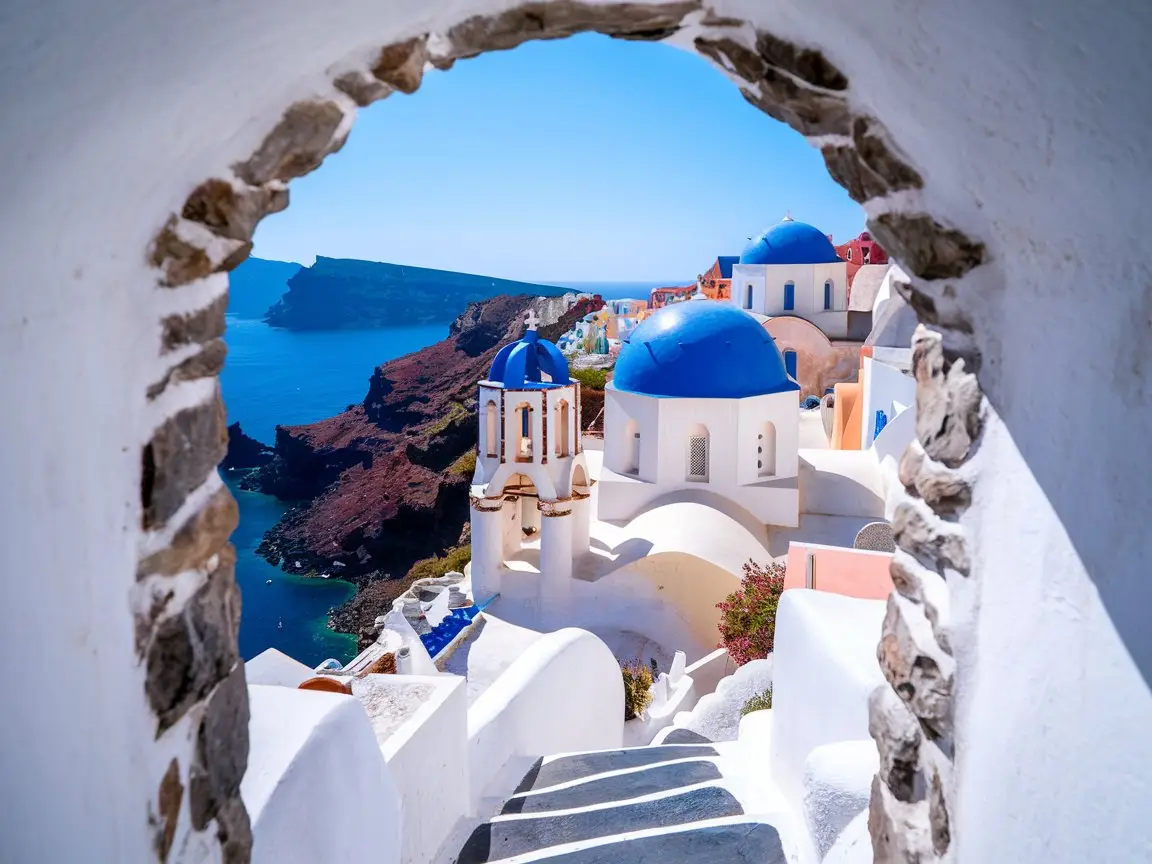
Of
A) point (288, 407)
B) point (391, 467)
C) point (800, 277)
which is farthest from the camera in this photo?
point (288, 407)

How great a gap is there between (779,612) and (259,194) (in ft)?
9.76

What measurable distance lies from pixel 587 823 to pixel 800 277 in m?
18.1

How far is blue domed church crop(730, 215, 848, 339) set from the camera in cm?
1983

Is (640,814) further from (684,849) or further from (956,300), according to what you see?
(956,300)

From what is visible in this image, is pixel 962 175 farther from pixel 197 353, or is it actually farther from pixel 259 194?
pixel 197 353

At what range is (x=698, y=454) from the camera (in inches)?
444

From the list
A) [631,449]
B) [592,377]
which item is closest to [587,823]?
[631,449]

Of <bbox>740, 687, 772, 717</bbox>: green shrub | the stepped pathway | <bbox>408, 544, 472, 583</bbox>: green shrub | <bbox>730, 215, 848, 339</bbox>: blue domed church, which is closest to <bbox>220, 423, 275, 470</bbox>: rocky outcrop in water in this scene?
<bbox>408, 544, 472, 583</bbox>: green shrub

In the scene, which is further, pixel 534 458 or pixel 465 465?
pixel 465 465

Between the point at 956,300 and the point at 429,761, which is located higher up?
the point at 956,300

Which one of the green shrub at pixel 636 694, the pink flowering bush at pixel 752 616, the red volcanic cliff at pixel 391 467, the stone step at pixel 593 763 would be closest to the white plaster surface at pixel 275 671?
the stone step at pixel 593 763

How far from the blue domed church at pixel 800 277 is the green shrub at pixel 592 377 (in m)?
4.48

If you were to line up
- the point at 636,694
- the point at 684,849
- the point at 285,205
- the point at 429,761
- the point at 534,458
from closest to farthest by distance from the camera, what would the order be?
1. the point at 285,205
2. the point at 684,849
3. the point at 429,761
4. the point at 636,694
5. the point at 534,458

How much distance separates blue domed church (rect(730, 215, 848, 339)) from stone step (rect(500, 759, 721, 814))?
55.6 feet
